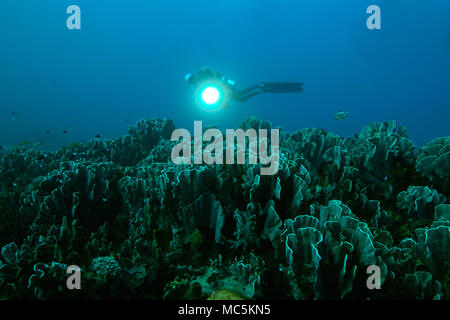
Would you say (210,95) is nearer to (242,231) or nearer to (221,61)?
(242,231)

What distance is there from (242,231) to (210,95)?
858 cm

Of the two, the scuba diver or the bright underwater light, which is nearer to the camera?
the scuba diver

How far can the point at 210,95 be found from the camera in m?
10.8

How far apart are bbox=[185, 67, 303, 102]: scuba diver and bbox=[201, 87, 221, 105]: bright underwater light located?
1.16 feet

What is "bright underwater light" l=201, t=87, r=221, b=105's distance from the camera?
1059 cm

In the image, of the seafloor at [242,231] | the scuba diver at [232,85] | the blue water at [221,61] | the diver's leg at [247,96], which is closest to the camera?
the seafloor at [242,231]

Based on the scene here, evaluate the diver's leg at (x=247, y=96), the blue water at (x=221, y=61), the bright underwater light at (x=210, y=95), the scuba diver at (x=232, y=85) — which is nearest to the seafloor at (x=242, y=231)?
the bright underwater light at (x=210, y=95)

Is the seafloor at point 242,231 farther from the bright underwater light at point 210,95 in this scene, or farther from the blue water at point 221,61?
the blue water at point 221,61

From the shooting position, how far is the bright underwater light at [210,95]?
1059 cm

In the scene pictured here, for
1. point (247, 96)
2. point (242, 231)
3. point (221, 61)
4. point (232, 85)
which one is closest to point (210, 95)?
point (232, 85)

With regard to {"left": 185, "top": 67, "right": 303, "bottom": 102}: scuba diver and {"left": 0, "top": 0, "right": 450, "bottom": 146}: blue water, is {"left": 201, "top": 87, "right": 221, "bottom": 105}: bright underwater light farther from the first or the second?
{"left": 0, "top": 0, "right": 450, "bottom": 146}: blue water

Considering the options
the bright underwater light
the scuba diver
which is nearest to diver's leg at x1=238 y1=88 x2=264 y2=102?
the scuba diver

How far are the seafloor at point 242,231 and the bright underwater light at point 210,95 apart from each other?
6.15m
